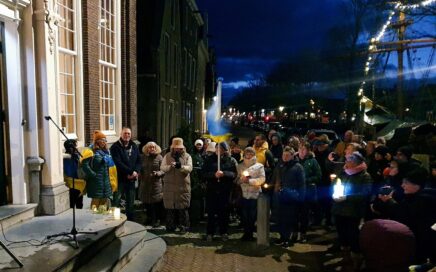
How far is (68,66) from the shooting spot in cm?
830

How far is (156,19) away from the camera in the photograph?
1755cm

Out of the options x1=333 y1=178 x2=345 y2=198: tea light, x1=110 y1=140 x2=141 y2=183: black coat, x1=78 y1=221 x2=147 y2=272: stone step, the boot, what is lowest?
the boot

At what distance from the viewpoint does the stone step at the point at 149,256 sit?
559cm

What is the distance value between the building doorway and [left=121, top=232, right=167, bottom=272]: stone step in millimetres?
2225

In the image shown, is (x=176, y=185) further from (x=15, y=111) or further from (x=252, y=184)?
(x=15, y=111)

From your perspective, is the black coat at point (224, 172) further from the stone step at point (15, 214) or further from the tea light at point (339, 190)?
the stone step at point (15, 214)

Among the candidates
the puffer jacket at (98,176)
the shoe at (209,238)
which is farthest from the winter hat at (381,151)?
the puffer jacket at (98,176)

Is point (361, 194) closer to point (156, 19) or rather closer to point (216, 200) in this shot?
point (216, 200)

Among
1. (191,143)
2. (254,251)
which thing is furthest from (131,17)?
(254,251)

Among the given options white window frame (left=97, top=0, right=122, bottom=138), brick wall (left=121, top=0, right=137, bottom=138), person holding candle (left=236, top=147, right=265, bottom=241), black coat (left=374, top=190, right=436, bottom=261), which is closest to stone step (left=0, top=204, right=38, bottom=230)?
person holding candle (left=236, top=147, right=265, bottom=241)

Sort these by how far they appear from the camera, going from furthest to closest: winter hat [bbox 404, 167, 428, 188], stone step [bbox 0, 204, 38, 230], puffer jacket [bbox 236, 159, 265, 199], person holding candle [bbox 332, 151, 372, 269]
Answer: puffer jacket [bbox 236, 159, 265, 199], person holding candle [bbox 332, 151, 372, 269], stone step [bbox 0, 204, 38, 230], winter hat [bbox 404, 167, 428, 188]

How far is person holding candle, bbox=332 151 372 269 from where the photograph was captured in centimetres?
614

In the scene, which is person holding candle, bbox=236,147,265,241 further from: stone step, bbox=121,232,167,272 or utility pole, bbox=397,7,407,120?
utility pole, bbox=397,7,407,120

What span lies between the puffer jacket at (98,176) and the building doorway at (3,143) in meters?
1.21
